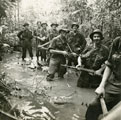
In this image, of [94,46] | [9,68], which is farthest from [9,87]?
[94,46]

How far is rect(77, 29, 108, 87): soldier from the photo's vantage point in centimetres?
224

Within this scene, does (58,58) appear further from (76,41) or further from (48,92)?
(48,92)

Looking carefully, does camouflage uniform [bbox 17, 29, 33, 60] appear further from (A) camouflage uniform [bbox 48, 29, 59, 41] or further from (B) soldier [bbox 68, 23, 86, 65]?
(B) soldier [bbox 68, 23, 86, 65]

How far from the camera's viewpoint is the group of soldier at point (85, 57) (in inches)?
73.7

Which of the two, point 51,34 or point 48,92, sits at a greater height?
point 51,34

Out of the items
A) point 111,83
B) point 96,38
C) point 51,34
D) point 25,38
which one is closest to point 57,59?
point 51,34

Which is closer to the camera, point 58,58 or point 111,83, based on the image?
Answer: point 111,83

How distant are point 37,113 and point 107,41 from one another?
803 mm

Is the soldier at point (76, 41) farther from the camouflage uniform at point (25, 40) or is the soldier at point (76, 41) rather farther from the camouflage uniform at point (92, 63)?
the camouflage uniform at point (25, 40)

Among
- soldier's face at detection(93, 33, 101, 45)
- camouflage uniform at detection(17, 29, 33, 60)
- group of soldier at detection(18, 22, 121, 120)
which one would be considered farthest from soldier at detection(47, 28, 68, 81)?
soldier's face at detection(93, 33, 101, 45)

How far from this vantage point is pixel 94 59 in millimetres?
2479

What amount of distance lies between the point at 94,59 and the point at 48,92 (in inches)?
20.7

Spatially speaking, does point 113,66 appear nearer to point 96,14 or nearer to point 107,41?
point 107,41

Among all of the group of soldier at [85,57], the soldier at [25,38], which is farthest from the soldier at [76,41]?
the soldier at [25,38]
